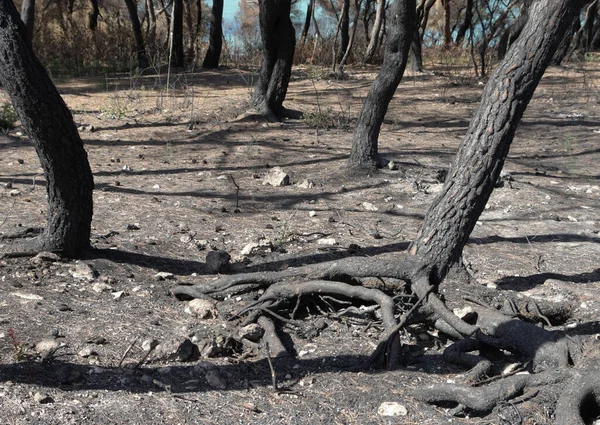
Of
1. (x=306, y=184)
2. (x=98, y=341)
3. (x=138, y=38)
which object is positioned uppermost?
(x=138, y=38)

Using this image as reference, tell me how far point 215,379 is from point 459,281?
6.03 ft

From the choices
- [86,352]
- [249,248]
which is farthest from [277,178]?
[86,352]

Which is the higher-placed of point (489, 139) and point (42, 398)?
point (489, 139)

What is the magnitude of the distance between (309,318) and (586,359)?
159 cm

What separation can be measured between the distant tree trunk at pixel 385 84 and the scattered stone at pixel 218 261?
3072 millimetres

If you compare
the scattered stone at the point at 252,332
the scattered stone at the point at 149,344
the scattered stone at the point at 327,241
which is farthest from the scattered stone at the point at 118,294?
the scattered stone at the point at 327,241

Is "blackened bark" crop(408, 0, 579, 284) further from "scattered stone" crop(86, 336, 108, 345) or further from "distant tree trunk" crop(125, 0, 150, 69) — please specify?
"distant tree trunk" crop(125, 0, 150, 69)

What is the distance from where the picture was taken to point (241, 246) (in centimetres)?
537

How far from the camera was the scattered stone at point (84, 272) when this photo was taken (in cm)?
450

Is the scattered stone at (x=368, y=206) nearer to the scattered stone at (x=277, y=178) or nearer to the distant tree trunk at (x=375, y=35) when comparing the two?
the scattered stone at (x=277, y=178)

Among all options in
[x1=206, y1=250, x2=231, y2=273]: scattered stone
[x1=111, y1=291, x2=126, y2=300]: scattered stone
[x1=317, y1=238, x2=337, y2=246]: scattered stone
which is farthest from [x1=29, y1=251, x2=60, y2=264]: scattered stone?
[x1=317, y1=238, x2=337, y2=246]: scattered stone

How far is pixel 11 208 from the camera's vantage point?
231 inches

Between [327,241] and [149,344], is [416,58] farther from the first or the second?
[149,344]

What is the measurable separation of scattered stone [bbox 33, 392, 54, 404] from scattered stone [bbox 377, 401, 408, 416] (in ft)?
4.85
